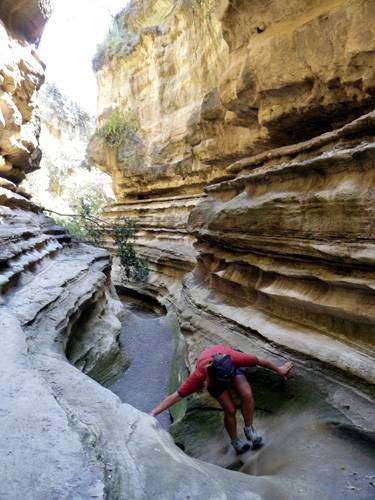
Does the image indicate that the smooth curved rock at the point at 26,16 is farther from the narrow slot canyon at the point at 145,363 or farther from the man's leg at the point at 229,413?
the man's leg at the point at 229,413

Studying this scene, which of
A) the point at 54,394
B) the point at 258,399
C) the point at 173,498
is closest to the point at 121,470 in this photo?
the point at 173,498

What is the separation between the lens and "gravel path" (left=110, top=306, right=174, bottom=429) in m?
5.23

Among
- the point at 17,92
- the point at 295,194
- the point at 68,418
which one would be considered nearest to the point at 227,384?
the point at 68,418

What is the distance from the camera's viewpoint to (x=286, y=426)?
3.15m

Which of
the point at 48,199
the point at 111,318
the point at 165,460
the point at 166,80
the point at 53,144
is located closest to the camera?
the point at 165,460

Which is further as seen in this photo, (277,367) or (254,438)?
(277,367)

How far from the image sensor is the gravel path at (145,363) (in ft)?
17.2

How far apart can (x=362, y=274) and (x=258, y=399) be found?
171 centimetres

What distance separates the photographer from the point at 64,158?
38.6 metres

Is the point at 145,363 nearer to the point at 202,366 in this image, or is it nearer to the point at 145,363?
the point at 145,363

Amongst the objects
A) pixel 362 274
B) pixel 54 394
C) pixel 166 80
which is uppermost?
pixel 166 80

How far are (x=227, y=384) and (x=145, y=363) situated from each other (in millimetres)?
3601

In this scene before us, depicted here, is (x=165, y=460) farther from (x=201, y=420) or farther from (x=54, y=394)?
(x=201, y=420)

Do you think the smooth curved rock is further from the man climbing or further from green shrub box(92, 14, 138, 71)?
the man climbing
